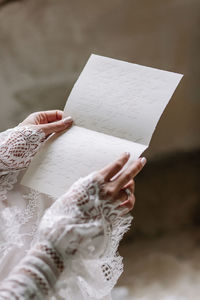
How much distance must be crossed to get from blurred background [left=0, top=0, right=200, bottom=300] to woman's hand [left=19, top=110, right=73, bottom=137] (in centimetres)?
31

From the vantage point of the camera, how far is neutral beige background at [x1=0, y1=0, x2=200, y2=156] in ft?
3.08

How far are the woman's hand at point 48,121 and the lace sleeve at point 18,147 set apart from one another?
1cm

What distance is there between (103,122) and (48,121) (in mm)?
115

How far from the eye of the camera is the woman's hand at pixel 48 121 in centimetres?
63

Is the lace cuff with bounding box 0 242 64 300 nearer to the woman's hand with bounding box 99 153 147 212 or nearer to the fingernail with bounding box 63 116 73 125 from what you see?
the woman's hand with bounding box 99 153 147 212

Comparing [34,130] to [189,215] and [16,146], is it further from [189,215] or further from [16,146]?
[189,215]

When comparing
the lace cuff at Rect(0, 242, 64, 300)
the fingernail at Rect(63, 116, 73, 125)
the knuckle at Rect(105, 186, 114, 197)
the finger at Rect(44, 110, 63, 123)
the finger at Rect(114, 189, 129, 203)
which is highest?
the fingernail at Rect(63, 116, 73, 125)

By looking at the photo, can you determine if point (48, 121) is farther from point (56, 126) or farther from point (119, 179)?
point (119, 179)

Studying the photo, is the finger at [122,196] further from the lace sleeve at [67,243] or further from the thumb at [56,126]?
the thumb at [56,126]

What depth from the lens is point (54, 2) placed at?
101 centimetres

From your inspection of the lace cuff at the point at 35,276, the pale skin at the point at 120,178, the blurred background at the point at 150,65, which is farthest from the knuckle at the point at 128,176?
the blurred background at the point at 150,65

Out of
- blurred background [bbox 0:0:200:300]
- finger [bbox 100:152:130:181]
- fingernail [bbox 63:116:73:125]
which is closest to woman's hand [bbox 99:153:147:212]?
finger [bbox 100:152:130:181]

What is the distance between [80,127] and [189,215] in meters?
0.40

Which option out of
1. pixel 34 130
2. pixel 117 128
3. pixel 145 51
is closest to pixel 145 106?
pixel 117 128
